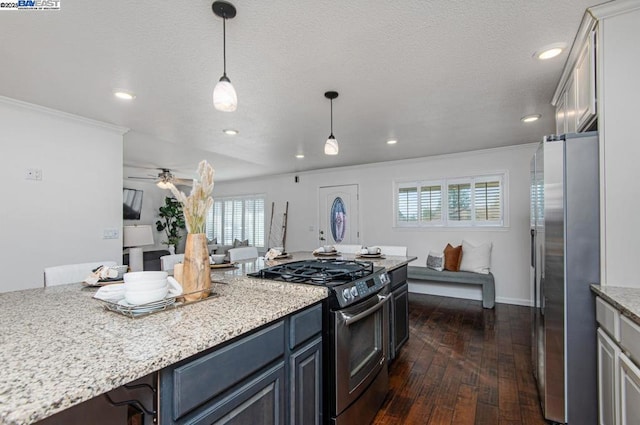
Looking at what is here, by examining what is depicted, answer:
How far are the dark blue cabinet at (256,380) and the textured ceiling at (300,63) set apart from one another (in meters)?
1.62

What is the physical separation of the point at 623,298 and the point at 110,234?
172 inches

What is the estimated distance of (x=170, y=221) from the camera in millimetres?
7574

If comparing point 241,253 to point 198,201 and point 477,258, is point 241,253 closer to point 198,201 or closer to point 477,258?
point 198,201

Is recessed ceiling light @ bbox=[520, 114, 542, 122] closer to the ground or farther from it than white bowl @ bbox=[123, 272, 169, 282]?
farther from it

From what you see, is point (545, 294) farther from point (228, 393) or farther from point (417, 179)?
point (417, 179)

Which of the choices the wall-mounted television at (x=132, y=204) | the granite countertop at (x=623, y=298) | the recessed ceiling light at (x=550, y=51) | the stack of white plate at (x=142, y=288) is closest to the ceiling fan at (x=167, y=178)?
the wall-mounted television at (x=132, y=204)

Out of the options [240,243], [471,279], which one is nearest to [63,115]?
[240,243]

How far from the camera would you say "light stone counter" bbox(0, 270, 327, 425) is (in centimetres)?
65

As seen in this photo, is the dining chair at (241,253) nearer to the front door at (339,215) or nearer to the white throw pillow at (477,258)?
the front door at (339,215)

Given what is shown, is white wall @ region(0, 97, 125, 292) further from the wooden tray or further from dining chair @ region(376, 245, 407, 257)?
dining chair @ region(376, 245, 407, 257)

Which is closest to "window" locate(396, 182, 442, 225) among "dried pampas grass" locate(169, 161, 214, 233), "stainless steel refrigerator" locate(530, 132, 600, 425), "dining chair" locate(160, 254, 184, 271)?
"stainless steel refrigerator" locate(530, 132, 600, 425)

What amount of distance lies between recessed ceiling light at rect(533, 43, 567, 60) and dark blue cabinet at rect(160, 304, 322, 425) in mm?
2187

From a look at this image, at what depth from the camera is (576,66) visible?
2.01 meters

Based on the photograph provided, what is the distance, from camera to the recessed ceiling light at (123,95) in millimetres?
2574
